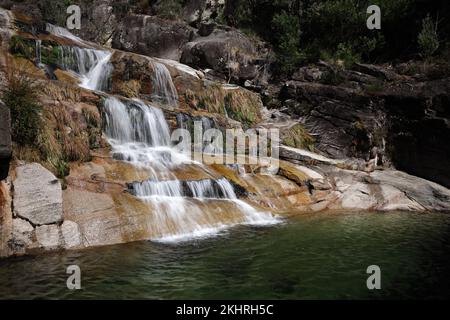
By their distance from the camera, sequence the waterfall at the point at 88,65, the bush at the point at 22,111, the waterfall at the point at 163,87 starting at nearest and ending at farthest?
the bush at the point at 22,111 < the waterfall at the point at 88,65 < the waterfall at the point at 163,87

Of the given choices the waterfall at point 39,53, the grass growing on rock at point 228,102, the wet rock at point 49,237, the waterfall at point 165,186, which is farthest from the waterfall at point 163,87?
the wet rock at point 49,237

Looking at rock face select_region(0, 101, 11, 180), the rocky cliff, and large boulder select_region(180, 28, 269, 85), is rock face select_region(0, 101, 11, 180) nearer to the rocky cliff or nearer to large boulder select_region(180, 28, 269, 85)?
the rocky cliff

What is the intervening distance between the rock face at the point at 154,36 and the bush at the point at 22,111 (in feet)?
51.4

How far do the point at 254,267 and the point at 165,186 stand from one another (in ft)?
15.0

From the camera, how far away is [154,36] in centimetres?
2541

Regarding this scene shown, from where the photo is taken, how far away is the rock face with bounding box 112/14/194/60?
2525 cm

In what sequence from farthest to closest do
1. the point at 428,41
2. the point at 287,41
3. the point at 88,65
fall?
the point at 287,41, the point at 428,41, the point at 88,65

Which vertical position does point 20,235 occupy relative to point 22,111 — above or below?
below

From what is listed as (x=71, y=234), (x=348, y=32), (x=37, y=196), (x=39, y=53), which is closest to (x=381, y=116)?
(x=348, y=32)

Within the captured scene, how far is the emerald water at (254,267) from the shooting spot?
250 inches

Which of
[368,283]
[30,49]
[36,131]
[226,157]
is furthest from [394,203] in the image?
[30,49]

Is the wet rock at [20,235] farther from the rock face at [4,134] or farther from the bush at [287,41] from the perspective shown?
the bush at [287,41]

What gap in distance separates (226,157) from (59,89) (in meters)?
6.32

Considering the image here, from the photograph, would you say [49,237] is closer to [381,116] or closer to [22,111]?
[22,111]
